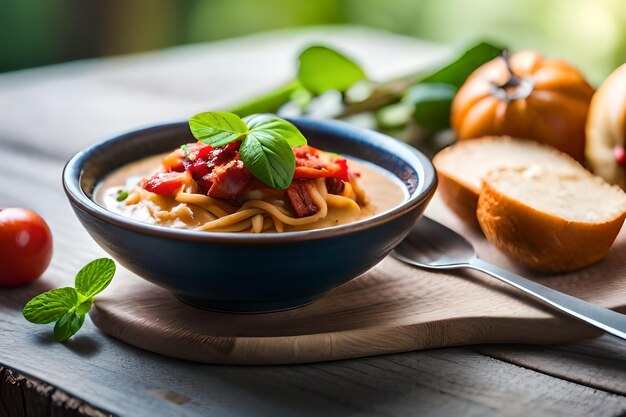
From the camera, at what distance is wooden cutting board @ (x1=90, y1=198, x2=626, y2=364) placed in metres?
2.08

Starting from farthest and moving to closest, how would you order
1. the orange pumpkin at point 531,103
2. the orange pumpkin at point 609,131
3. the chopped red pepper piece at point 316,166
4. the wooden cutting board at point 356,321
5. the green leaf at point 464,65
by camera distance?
the green leaf at point 464,65
the orange pumpkin at point 531,103
the orange pumpkin at point 609,131
the chopped red pepper piece at point 316,166
the wooden cutting board at point 356,321

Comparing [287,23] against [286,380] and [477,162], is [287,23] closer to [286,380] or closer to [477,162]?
[477,162]

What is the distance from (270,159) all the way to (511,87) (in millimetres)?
1699

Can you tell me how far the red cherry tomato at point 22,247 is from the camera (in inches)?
93.4

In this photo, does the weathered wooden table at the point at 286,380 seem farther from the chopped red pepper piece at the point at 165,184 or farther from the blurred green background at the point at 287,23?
the blurred green background at the point at 287,23

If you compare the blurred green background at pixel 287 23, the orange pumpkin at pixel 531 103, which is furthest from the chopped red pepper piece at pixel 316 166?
the blurred green background at pixel 287 23

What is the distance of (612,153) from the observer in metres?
3.11

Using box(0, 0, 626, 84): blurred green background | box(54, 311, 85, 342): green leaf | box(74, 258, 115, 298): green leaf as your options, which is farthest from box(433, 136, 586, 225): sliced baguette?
box(0, 0, 626, 84): blurred green background

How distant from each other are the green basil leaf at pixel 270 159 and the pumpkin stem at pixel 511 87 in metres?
1.57

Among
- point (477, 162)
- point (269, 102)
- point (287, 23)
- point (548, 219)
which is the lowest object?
point (287, 23)

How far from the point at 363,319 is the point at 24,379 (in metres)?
0.88

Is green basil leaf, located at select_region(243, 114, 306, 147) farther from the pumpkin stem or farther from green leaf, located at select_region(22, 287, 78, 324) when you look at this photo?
the pumpkin stem

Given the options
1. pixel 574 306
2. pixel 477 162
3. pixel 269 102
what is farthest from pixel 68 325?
pixel 269 102

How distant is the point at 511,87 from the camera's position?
3486mm
